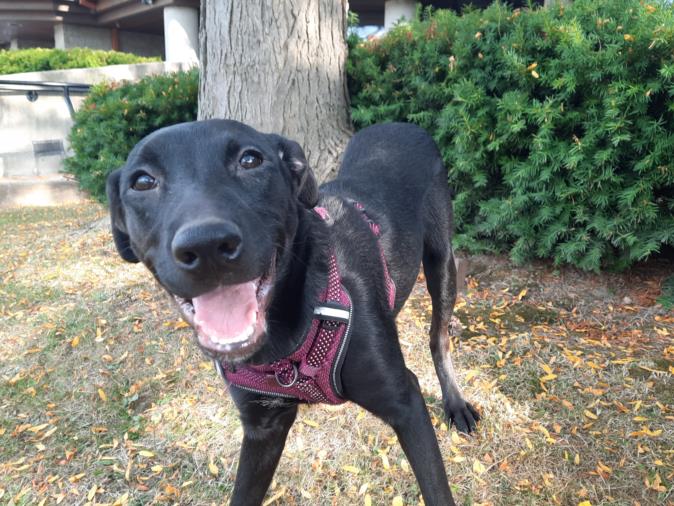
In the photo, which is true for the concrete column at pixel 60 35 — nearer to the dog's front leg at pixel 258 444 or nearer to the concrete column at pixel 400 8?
the concrete column at pixel 400 8

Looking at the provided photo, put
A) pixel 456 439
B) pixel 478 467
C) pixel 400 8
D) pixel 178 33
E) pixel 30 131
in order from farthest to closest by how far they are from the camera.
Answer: pixel 178 33 < pixel 400 8 < pixel 30 131 < pixel 456 439 < pixel 478 467

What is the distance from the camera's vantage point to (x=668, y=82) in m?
3.44

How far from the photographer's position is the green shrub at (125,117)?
606 centimetres

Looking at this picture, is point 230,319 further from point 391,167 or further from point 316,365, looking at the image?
point 391,167

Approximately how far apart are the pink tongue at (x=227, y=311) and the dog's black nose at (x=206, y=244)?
20 cm

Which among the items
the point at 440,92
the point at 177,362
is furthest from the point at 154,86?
the point at 177,362

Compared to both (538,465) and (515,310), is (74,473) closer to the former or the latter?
(538,465)

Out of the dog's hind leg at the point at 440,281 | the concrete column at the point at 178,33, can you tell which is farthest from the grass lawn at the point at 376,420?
the concrete column at the point at 178,33

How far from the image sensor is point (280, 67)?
14.2ft

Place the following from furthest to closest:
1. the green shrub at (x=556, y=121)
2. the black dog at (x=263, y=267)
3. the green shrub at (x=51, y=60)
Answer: the green shrub at (x=51, y=60)
the green shrub at (x=556, y=121)
the black dog at (x=263, y=267)

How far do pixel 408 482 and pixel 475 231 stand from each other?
253 centimetres

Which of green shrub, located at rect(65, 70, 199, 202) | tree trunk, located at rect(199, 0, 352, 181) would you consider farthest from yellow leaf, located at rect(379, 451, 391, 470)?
green shrub, located at rect(65, 70, 199, 202)

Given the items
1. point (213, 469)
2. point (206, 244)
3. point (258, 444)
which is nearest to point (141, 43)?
point (213, 469)

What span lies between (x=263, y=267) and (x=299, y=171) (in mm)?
585
